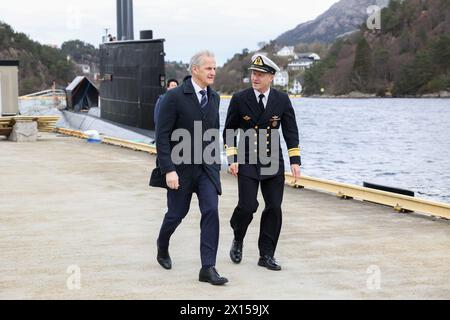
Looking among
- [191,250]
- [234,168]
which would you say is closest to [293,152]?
[234,168]

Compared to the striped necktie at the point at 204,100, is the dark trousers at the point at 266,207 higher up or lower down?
lower down

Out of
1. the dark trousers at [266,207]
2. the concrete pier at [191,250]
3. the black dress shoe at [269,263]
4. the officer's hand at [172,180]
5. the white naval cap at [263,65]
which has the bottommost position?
the concrete pier at [191,250]

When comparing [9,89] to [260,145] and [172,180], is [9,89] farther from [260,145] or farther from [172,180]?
[172,180]

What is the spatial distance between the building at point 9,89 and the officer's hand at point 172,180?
82.7 ft

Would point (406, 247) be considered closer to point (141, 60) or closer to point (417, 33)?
point (141, 60)

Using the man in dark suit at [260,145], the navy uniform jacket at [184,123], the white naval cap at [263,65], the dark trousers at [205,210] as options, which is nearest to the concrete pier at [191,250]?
the dark trousers at [205,210]

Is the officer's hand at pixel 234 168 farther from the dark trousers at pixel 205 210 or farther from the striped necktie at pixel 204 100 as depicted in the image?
the striped necktie at pixel 204 100

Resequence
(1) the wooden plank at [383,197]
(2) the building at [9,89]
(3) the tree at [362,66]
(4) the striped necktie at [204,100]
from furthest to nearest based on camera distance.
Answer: (3) the tree at [362,66] < (2) the building at [9,89] < (1) the wooden plank at [383,197] < (4) the striped necktie at [204,100]

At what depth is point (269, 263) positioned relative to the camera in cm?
747

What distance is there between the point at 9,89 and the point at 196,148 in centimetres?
2582

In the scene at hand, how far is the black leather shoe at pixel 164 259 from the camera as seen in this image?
7469 millimetres

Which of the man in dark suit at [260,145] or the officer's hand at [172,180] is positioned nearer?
the officer's hand at [172,180]
